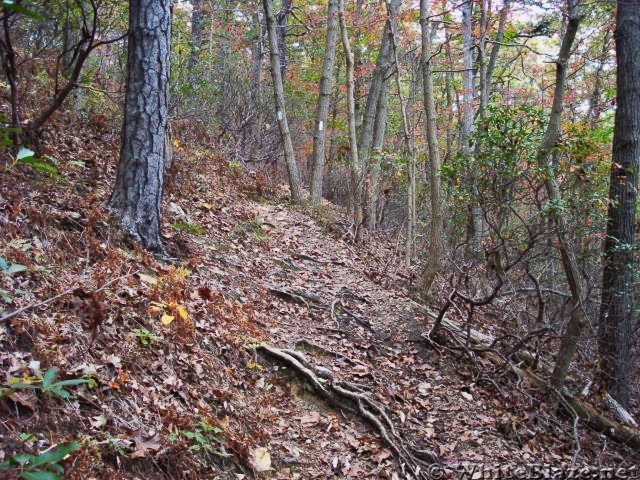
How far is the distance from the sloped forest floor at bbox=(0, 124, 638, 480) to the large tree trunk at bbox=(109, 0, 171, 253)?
0.98 ft

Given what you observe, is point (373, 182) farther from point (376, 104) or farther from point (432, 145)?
point (432, 145)

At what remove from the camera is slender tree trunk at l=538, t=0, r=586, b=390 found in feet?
18.2

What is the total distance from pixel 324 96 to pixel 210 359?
823 cm

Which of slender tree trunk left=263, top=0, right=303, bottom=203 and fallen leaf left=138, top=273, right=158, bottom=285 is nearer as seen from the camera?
fallen leaf left=138, top=273, right=158, bottom=285

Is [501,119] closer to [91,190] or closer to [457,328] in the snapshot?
[457,328]

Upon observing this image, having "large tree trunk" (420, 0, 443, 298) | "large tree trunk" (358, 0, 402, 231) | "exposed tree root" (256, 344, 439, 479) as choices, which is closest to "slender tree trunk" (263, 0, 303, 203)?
"large tree trunk" (358, 0, 402, 231)

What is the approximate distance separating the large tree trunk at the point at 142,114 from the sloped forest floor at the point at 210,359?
0.30 m

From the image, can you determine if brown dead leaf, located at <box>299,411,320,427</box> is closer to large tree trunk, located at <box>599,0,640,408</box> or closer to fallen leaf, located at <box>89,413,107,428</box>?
fallen leaf, located at <box>89,413,107,428</box>

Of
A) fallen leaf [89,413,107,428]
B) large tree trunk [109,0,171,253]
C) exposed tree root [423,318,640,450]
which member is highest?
large tree trunk [109,0,171,253]

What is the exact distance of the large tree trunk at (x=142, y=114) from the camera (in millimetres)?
4895

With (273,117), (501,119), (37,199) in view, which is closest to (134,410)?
(37,199)

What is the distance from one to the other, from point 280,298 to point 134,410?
11.7ft

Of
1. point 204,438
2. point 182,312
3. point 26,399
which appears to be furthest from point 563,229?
point 26,399

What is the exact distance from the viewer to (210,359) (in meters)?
4.17
